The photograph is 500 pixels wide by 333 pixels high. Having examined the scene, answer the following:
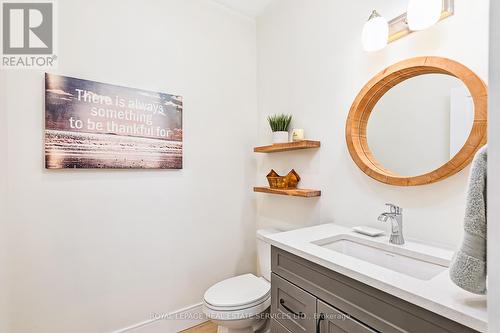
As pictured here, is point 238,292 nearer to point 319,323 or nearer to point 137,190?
point 319,323

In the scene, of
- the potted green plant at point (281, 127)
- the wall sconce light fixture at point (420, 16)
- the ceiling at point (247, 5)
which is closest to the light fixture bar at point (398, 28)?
the wall sconce light fixture at point (420, 16)

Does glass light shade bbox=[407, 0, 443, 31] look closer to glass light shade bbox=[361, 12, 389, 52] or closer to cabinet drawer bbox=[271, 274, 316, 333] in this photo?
glass light shade bbox=[361, 12, 389, 52]

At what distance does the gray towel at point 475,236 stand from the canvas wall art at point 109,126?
172 cm

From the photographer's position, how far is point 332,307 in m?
1.00

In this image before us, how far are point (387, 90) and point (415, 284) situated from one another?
1.04 metres

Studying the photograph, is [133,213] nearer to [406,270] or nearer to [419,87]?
[406,270]

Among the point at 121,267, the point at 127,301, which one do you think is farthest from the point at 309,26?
the point at 127,301

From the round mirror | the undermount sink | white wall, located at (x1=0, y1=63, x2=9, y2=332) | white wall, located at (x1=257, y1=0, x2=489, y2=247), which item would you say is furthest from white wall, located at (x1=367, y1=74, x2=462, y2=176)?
white wall, located at (x1=0, y1=63, x2=9, y2=332)

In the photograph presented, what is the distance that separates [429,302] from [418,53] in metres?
1.13

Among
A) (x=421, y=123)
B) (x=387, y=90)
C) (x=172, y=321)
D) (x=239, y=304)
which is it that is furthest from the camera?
(x=172, y=321)

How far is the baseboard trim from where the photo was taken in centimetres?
182

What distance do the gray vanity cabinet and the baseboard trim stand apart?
37.4 inches

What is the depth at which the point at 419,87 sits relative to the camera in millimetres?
1295
